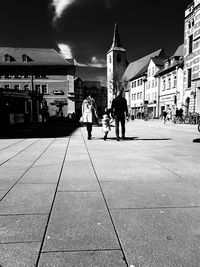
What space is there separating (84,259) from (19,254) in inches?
20.6

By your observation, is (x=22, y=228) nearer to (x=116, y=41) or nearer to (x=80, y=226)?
(x=80, y=226)

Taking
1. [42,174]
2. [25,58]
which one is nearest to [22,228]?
[42,174]

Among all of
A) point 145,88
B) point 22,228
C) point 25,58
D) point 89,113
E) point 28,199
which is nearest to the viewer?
point 22,228

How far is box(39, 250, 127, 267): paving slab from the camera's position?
6.10 feet

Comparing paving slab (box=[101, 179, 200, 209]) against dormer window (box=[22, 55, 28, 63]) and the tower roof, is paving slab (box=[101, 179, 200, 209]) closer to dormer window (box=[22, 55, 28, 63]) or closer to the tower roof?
dormer window (box=[22, 55, 28, 63])

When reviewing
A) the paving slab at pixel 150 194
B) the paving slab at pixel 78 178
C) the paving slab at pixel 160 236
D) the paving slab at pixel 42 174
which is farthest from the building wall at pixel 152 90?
the paving slab at pixel 160 236

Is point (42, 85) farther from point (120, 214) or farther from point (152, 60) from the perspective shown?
point (120, 214)

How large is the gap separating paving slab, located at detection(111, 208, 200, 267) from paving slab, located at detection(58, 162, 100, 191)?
102 cm

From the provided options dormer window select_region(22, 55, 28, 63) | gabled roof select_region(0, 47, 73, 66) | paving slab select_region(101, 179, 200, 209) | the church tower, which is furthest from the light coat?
the church tower

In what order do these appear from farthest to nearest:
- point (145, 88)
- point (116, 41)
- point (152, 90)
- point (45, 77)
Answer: point (116, 41) → point (45, 77) → point (145, 88) → point (152, 90)

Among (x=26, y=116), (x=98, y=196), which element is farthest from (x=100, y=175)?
(x=26, y=116)

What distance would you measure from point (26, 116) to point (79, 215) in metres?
23.2

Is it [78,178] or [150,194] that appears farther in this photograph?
[78,178]

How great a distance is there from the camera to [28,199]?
3.24 meters
